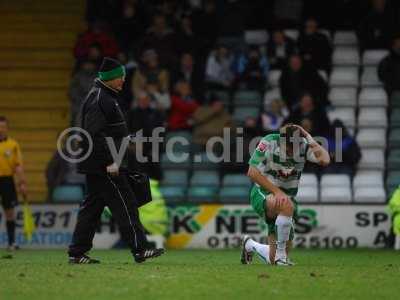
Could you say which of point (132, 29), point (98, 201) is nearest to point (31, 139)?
point (132, 29)

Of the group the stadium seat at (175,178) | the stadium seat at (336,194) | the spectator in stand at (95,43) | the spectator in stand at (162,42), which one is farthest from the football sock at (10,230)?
the stadium seat at (336,194)

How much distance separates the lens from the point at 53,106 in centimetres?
2389

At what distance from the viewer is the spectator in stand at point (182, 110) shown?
72.6 ft

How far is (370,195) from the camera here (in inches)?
803

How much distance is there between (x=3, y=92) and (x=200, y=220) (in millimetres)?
5838

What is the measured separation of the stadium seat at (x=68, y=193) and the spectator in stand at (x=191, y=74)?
310 centimetres

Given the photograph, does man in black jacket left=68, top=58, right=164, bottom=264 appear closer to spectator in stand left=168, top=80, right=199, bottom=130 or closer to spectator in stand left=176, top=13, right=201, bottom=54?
spectator in stand left=168, top=80, right=199, bottom=130

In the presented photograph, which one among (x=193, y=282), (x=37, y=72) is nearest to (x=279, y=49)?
(x=37, y=72)

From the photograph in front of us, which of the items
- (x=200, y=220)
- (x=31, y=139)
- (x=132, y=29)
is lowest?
(x=200, y=220)

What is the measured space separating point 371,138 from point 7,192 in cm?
668

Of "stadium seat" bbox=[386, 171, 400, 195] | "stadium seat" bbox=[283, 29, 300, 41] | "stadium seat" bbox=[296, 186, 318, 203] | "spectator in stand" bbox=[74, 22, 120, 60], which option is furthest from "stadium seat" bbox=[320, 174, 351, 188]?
"spectator in stand" bbox=[74, 22, 120, 60]

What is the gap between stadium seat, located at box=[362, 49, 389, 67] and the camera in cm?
2309

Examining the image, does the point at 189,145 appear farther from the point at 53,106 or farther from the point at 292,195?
the point at 292,195

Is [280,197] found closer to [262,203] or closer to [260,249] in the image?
[262,203]
